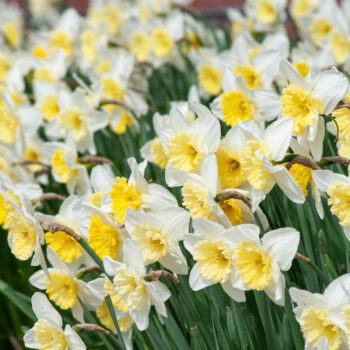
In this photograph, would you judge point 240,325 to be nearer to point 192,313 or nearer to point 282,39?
point 192,313

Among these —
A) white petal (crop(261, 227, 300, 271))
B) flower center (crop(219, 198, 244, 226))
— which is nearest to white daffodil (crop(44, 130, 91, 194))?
flower center (crop(219, 198, 244, 226))

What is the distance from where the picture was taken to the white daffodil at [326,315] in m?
1.22

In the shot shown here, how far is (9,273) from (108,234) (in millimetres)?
1239

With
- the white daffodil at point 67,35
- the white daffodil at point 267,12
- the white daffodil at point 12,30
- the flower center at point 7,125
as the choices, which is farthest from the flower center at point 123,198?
the white daffodil at point 12,30

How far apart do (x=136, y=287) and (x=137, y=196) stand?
0.86ft

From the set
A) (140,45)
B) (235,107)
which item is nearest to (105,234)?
(235,107)

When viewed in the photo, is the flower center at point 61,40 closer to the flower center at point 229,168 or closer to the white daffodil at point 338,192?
the flower center at point 229,168

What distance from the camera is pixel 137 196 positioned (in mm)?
1597

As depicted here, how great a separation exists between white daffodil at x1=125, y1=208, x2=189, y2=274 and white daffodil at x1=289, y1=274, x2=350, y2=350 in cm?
35

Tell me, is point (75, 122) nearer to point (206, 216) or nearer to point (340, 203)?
point (206, 216)

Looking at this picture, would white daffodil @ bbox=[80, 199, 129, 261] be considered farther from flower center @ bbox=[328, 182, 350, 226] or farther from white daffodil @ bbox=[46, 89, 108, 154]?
white daffodil @ bbox=[46, 89, 108, 154]

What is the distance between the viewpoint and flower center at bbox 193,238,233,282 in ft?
4.53

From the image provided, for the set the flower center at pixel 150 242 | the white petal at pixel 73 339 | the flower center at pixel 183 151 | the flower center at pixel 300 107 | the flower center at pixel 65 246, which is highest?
the flower center at pixel 300 107

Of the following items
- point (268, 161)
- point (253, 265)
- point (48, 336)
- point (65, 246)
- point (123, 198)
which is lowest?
point (48, 336)
